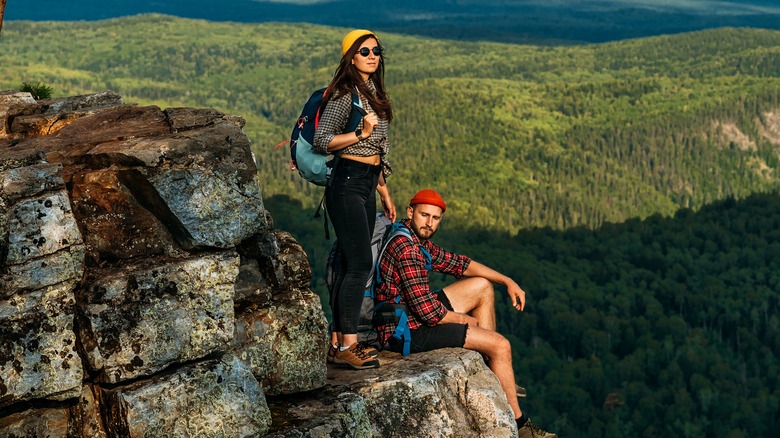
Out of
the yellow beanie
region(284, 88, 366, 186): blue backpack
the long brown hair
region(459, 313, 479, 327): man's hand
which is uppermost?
the yellow beanie

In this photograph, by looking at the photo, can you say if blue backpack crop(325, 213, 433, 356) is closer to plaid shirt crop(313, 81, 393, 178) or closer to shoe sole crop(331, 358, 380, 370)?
shoe sole crop(331, 358, 380, 370)

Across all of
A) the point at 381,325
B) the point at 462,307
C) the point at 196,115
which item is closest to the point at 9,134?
the point at 196,115

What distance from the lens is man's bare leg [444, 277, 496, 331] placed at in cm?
2120

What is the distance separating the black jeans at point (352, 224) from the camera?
18.8 m

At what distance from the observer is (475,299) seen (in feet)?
69.8

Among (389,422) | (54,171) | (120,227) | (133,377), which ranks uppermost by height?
(54,171)

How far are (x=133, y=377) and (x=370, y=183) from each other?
5744 mm

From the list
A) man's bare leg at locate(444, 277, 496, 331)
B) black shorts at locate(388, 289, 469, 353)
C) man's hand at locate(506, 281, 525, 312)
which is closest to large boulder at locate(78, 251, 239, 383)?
black shorts at locate(388, 289, 469, 353)

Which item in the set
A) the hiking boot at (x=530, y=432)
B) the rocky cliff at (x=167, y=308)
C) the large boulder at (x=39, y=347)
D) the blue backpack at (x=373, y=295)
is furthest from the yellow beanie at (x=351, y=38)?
the hiking boot at (x=530, y=432)

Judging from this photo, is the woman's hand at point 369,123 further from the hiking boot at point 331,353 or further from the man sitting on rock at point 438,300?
the hiking boot at point 331,353

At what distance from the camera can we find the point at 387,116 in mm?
19188

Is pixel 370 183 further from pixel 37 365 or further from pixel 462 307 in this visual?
pixel 37 365

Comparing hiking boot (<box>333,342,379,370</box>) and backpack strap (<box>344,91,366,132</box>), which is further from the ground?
backpack strap (<box>344,91,366,132</box>)

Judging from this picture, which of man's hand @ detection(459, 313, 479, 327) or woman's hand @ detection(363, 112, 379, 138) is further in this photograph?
man's hand @ detection(459, 313, 479, 327)
